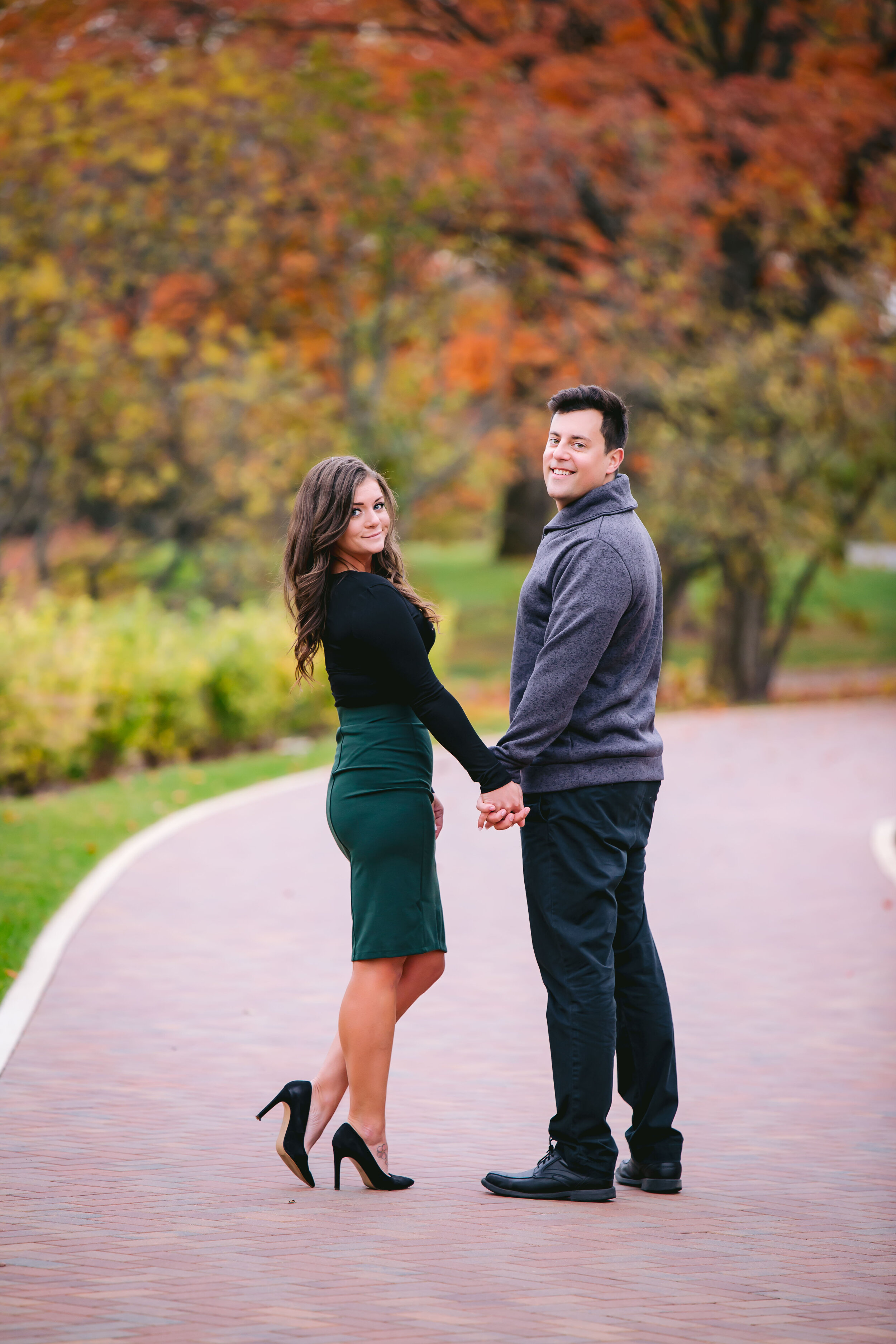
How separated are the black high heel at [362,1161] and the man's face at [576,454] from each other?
186cm

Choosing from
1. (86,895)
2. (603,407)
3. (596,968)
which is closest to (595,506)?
(603,407)

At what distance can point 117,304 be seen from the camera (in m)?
21.7

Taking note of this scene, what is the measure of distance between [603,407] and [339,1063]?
6.54ft

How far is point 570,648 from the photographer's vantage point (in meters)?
4.53

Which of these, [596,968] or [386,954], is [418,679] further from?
[596,968]

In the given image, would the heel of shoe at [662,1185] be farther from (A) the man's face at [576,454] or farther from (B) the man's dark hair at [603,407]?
(B) the man's dark hair at [603,407]

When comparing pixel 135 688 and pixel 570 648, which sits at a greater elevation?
pixel 570 648

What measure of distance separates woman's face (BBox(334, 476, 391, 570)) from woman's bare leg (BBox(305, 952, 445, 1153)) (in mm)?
1146

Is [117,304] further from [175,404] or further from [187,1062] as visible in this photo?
[187,1062]

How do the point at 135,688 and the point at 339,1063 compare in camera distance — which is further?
the point at 135,688

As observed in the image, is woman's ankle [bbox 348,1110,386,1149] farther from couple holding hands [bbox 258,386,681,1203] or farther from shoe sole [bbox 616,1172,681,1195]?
shoe sole [bbox 616,1172,681,1195]

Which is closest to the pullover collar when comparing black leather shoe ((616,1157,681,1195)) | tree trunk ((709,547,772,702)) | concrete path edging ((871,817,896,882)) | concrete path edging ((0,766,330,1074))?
black leather shoe ((616,1157,681,1195))

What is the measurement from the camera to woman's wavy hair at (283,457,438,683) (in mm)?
4727

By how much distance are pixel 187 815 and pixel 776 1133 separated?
734 centimetres
